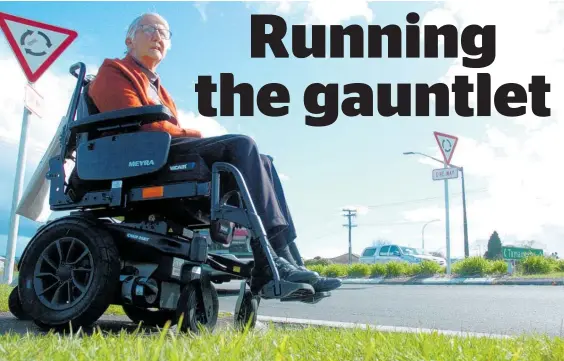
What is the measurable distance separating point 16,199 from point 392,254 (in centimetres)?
2955

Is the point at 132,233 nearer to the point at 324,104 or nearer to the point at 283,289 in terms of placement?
the point at 283,289

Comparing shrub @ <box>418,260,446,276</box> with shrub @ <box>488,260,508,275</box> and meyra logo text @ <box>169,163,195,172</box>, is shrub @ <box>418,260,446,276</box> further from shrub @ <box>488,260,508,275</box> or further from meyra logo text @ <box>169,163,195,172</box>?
meyra logo text @ <box>169,163,195,172</box>

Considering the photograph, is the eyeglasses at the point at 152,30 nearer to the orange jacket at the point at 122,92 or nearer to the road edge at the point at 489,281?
the orange jacket at the point at 122,92

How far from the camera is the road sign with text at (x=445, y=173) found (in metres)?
19.1

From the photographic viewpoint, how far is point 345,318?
5.67 meters

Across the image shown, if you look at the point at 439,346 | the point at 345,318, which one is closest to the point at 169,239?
the point at 439,346

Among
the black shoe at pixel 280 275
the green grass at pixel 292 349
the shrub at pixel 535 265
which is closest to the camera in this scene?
the green grass at pixel 292 349

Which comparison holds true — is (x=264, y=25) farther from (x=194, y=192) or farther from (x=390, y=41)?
(x=194, y=192)

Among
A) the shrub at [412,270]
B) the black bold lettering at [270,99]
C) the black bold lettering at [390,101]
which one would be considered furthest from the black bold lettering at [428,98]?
the shrub at [412,270]

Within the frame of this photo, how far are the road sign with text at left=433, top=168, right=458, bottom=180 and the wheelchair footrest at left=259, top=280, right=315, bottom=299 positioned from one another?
1711 cm

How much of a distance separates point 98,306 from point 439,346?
1.87 m

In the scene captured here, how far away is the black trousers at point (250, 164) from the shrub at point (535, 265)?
16455mm

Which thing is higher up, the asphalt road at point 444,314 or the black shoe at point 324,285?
the black shoe at point 324,285

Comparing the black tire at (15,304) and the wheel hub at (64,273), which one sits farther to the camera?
the black tire at (15,304)
